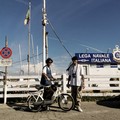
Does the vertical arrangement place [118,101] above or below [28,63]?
below

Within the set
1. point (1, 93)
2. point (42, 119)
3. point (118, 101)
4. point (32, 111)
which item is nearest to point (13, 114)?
point (32, 111)

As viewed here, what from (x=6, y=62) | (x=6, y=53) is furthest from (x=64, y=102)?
(x=6, y=53)

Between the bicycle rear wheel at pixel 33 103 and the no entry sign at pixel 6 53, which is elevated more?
the no entry sign at pixel 6 53

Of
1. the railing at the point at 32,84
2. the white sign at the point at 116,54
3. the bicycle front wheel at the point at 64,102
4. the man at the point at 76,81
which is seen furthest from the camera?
the white sign at the point at 116,54

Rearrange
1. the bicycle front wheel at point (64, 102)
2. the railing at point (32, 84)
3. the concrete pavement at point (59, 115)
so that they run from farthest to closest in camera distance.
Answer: the railing at point (32, 84) → the bicycle front wheel at point (64, 102) → the concrete pavement at point (59, 115)

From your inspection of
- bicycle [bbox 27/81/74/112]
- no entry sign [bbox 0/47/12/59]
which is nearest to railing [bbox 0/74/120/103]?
no entry sign [bbox 0/47/12/59]

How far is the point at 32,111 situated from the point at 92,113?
2.18 meters

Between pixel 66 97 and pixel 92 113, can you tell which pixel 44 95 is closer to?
pixel 66 97

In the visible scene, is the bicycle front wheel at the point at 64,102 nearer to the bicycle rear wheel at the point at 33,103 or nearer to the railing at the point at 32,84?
the bicycle rear wheel at the point at 33,103

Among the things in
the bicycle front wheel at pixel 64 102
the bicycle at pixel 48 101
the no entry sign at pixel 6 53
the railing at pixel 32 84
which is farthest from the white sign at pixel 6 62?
the bicycle front wheel at pixel 64 102

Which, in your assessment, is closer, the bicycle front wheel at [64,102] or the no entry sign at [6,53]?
the bicycle front wheel at [64,102]

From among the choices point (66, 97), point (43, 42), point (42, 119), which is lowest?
point (42, 119)

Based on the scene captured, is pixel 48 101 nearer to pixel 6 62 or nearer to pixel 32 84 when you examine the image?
pixel 32 84

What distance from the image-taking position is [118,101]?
38.2 feet
